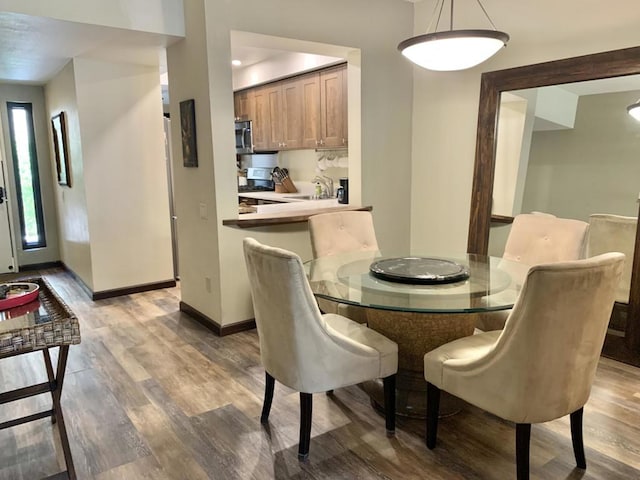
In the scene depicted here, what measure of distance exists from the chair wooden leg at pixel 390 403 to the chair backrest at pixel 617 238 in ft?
5.56

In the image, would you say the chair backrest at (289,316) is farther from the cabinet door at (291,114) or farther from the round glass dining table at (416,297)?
the cabinet door at (291,114)

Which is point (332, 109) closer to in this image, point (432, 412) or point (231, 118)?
point (231, 118)

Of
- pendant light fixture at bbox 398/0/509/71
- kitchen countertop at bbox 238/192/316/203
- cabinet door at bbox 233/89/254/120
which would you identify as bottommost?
kitchen countertop at bbox 238/192/316/203

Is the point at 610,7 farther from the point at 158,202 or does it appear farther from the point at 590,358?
the point at 158,202

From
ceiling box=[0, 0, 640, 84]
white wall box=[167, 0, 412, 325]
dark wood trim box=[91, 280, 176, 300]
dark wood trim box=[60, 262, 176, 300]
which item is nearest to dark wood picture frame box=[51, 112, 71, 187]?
ceiling box=[0, 0, 640, 84]

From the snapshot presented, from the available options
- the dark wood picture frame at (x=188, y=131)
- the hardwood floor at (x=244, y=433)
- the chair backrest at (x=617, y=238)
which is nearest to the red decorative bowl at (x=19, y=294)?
the hardwood floor at (x=244, y=433)

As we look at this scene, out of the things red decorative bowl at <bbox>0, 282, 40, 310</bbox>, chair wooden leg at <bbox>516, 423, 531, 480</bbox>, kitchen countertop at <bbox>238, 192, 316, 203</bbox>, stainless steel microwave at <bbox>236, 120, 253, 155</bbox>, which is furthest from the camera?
stainless steel microwave at <bbox>236, 120, 253, 155</bbox>

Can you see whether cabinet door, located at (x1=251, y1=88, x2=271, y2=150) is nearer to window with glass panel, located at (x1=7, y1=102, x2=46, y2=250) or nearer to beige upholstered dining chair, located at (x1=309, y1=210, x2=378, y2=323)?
window with glass panel, located at (x1=7, y1=102, x2=46, y2=250)

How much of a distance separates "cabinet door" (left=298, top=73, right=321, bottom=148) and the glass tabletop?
8.37 ft

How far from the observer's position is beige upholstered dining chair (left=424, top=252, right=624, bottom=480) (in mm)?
1628

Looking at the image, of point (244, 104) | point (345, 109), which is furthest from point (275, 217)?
point (244, 104)

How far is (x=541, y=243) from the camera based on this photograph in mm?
2939

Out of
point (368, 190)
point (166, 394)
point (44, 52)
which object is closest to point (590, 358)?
point (166, 394)

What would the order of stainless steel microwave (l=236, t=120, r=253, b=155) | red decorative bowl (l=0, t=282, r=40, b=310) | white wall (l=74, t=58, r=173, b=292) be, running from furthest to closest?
stainless steel microwave (l=236, t=120, r=253, b=155) → white wall (l=74, t=58, r=173, b=292) → red decorative bowl (l=0, t=282, r=40, b=310)
